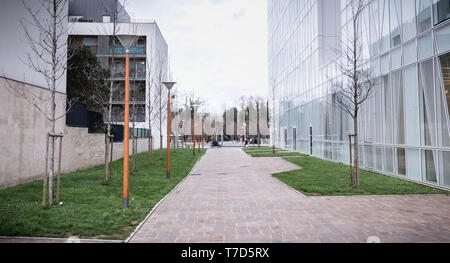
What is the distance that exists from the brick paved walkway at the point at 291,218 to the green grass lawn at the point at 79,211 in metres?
0.54

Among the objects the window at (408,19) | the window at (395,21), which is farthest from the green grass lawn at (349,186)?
the window at (395,21)

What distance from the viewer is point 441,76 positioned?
1127 cm

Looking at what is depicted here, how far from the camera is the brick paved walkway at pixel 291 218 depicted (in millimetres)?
5844

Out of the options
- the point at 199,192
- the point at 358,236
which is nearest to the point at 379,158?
the point at 199,192

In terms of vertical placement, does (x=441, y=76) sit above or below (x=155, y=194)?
above

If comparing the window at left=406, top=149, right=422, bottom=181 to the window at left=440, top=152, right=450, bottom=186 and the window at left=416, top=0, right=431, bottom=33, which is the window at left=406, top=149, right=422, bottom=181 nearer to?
the window at left=440, top=152, right=450, bottom=186

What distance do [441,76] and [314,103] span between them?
15741mm

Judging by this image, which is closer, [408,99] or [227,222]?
[227,222]

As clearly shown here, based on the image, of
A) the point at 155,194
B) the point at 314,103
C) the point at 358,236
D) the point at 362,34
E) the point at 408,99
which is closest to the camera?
the point at 358,236

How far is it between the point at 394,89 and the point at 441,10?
13.2 ft

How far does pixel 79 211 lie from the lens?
24.9 feet

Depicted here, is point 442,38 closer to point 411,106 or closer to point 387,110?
point 411,106

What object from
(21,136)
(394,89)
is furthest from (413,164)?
(21,136)
